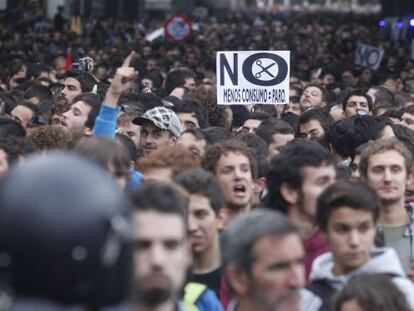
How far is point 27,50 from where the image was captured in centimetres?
3027

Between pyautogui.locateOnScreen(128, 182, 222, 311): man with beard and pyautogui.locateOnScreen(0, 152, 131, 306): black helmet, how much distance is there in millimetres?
578

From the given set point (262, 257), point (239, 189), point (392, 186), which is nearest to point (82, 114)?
point (239, 189)

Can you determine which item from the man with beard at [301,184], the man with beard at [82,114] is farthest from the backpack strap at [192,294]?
the man with beard at [82,114]

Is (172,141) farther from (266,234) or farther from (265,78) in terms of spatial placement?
(266,234)

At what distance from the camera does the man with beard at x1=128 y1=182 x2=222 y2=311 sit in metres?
3.88

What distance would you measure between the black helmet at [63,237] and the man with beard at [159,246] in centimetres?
58

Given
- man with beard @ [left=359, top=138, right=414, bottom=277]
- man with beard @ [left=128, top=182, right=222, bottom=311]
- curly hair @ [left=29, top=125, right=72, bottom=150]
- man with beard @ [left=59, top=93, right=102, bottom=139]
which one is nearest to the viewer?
man with beard @ [left=128, top=182, right=222, bottom=311]

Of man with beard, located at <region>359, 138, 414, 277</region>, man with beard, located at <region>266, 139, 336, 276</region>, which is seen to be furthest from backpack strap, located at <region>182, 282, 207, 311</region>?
man with beard, located at <region>359, 138, 414, 277</region>

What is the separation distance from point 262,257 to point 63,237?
67.3 inches

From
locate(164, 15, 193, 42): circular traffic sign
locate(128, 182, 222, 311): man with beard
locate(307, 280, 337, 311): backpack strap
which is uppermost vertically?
locate(164, 15, 193, 42): circular traffic sign

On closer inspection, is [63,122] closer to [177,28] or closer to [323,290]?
[323,290]

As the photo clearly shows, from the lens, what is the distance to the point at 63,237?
3010 millimetres

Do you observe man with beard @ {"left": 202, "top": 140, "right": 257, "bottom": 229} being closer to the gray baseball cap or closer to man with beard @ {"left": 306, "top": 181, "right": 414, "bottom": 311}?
man with beard @ {"left": 306, "top": 181, "right": 414, "bottom": 311}

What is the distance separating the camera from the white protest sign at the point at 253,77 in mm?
13883
